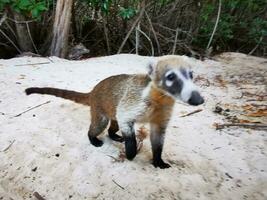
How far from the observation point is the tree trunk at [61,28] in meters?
6.07

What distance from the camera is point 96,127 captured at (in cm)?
343

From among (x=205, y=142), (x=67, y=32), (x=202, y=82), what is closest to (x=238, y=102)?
(x=202, y=82)

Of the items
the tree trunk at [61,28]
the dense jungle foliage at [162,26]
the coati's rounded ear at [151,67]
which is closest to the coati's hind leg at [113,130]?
the coati's rounded ear at [151,67]

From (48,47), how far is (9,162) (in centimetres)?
360

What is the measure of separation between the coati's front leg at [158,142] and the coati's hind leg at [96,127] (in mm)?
483

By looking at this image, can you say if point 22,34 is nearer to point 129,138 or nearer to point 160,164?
point 129,138

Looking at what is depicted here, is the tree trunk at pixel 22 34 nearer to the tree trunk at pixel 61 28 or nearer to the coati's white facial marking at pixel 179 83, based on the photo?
the tree trunk at pixel 61 28

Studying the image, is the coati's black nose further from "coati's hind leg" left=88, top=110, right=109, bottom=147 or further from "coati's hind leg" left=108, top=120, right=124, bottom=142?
→ "coati's hind leg" left=108, top=120, right=124, bottom=142

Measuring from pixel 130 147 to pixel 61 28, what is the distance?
3.65 m

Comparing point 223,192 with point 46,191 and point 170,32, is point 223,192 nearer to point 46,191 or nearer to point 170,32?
point 46,191

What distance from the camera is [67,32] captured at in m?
6.27

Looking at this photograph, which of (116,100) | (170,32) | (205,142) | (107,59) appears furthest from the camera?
(170,32)

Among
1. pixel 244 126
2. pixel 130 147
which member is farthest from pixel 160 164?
pixel 244 126

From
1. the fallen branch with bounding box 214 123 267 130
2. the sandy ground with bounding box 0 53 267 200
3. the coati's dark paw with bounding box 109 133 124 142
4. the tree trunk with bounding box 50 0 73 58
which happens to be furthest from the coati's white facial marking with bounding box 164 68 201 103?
the tree trunk with bounding box 50 0 73 58
